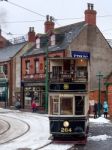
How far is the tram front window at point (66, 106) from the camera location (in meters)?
24.8

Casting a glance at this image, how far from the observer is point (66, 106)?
81.9ft

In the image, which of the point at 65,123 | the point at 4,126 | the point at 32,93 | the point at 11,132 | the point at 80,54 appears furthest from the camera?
the point at 32,93

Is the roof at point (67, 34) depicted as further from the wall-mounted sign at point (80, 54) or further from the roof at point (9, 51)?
the roof at point (9, 51)

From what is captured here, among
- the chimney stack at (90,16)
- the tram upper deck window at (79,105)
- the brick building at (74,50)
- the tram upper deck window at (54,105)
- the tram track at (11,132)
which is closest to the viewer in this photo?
the tram upper deck window at (79,105)

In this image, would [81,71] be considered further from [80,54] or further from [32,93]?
[32,93]

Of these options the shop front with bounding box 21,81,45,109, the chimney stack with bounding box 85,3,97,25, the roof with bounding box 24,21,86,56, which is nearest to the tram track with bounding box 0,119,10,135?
the shop front with bounding box 21,81,45,109

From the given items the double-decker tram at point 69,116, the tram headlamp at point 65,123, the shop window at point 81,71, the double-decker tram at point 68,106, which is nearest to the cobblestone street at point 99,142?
the double-decker tram at point 68,106

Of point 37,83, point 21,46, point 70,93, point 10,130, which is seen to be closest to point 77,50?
point 37,83

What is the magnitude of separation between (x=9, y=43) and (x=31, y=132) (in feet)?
152

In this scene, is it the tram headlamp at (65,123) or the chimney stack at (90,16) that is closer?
the tram headlamp at (65,123)

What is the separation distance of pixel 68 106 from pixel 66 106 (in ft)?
0.35

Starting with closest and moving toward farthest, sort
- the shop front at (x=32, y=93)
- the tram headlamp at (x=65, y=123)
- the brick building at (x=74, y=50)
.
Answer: the tram headlamp at (x=65, y=123), the brick building at (x=74, y=50), the shop front at (x=32, y=93)

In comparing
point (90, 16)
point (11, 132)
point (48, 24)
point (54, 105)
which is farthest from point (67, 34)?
point (54, 105)

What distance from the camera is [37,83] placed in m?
56.1
